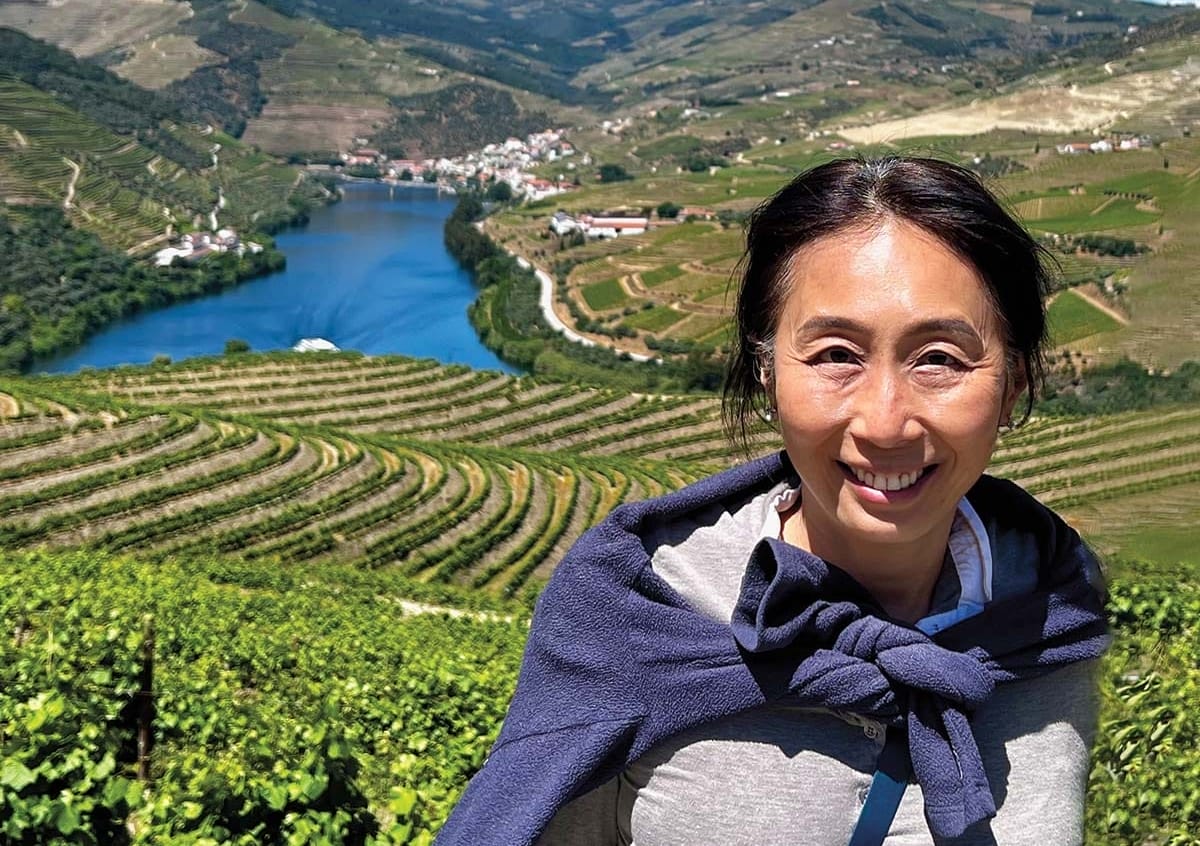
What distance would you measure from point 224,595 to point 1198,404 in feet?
39.3

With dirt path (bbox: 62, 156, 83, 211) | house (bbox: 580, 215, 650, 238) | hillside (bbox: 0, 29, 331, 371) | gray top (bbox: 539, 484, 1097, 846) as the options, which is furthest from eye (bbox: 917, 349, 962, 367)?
dirt path (bbox: 62, 156, 83, 211)

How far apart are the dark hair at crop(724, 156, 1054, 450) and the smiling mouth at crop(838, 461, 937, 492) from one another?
28 centimetres

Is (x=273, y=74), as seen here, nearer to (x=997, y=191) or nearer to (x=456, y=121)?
(x=456, y=121)

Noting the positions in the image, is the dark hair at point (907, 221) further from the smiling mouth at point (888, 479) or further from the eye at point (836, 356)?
the smiling mouth at point (888, 479)

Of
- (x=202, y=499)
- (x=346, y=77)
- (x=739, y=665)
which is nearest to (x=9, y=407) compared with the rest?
(x=202, y=499)

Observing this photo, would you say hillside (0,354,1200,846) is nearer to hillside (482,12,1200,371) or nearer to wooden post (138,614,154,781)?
wooden post (138,614,154,781)

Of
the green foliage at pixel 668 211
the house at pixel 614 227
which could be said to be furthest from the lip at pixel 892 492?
the green foliage at pixel 668 211

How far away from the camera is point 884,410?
155cm

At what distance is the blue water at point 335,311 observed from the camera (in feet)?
196

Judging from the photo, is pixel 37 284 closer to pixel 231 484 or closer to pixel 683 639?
pixel 231 484

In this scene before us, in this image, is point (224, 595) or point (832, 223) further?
point (224, 595)

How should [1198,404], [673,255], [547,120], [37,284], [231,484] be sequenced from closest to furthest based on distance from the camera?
1. [1198,404]
2. [231,484]
3. [37,284]
4. [673,255]
5. [547,120]

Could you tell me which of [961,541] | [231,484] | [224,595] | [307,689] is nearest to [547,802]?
[961,541]

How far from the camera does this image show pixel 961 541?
5.83 feet
